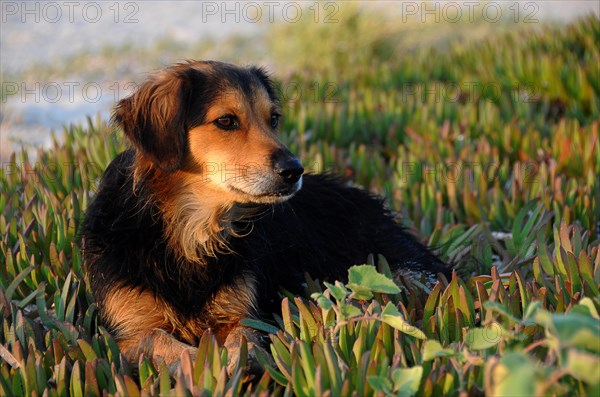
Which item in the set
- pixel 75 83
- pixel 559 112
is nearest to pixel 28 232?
pixel 559 112

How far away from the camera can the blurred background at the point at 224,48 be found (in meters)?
9.48

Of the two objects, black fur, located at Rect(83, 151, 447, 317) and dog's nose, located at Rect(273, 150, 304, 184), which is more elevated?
dog's nose, located at Rect(273, 150, 304, 184)

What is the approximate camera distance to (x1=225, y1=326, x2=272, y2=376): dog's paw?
9.52 feet

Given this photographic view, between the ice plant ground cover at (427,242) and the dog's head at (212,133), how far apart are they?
59 cm

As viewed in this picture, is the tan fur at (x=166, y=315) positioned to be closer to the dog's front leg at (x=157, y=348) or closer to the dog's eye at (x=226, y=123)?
the dog's front leg at (x=157, y=348)

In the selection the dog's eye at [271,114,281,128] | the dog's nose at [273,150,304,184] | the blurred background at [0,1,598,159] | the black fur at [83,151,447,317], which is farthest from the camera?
the blurred background at [0,1,598,159]

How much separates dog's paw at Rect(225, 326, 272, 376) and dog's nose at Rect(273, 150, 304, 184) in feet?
2.21

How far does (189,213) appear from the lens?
3635 mm

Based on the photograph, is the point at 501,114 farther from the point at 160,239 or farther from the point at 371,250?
the point at 160,239

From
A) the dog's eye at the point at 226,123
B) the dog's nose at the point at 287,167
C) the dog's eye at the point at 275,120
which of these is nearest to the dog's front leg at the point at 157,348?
the dog's nose at the point at 287,167

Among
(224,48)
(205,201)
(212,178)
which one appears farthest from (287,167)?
(224,48)

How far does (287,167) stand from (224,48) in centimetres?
1344

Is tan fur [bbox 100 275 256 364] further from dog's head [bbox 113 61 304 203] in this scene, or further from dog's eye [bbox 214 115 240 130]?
dog's eye [bbox 214 115 240 130]

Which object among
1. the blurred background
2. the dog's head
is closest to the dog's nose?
the dog's head
